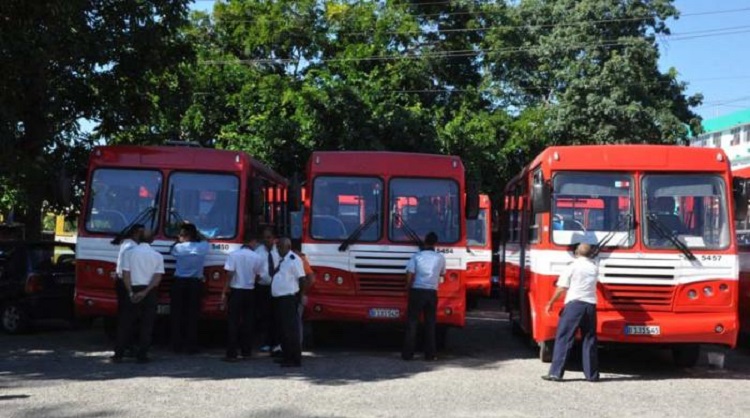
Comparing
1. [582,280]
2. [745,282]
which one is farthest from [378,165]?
[745,282]

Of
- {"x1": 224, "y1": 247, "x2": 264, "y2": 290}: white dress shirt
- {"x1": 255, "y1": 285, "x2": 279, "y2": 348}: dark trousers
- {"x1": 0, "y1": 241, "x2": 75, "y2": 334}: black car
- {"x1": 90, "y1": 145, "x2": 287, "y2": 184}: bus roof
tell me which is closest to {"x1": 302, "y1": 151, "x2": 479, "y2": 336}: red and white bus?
{"x1": 255, "y1": 285, "x2": 279, "y2": 348}: dark trousers

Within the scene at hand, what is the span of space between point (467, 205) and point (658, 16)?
2082 centimetres

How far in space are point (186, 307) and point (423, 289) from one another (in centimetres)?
337

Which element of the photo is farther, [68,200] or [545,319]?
[68,200]

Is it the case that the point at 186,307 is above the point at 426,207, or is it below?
below

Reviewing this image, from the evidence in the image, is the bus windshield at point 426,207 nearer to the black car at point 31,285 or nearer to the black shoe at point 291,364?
the black shoe at point 291,364

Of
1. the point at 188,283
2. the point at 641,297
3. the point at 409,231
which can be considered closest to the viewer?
the point at 641,297

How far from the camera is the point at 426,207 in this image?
13.7m

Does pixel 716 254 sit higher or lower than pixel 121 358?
higher

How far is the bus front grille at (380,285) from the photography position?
43.6ft

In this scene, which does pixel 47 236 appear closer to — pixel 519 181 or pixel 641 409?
pixel 519 181

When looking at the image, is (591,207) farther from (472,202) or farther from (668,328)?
(472,202)

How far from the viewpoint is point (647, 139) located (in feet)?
98.1

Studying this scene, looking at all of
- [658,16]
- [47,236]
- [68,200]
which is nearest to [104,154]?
[68,200]
